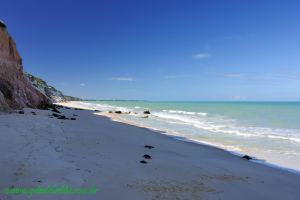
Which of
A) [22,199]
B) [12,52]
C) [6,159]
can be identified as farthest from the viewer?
[12,52]

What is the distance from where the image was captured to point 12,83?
22.2m

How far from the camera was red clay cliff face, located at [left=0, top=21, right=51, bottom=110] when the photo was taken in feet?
68.6

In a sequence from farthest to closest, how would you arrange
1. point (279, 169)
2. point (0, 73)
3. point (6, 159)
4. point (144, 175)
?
1. point (0, 73)
2. point (279, 169)
3. point (144, 175)
4. point (6, 159)

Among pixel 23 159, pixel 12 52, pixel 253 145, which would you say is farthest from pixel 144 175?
pixel 12 52

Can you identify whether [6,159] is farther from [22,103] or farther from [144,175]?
[22,103]

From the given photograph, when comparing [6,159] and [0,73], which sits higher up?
[0,73]

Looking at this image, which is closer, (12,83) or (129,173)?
(129,173)

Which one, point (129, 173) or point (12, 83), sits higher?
point (12, 83)

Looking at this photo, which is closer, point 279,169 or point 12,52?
point 279,169

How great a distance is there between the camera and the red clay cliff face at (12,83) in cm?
2091

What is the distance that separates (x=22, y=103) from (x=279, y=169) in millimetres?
21857

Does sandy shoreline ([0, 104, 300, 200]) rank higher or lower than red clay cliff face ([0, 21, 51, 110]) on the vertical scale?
lower

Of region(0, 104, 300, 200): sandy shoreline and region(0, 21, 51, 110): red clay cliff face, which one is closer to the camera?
region(0, 104, 300, 200): sandy shoreline

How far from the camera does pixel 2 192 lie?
519 cm
